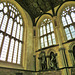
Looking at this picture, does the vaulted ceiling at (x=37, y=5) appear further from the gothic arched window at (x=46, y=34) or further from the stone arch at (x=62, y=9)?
the gothic arched window at (x=46, y=34)

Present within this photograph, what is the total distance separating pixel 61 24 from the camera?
9.91 meters

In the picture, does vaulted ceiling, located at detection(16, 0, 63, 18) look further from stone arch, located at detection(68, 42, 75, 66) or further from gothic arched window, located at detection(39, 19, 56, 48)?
stone arch, located at detection(68, 42, 75, 66)

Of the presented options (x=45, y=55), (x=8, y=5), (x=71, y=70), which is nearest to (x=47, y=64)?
(x=45, y=55)

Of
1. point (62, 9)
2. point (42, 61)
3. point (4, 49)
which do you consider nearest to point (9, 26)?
point (4, 49)

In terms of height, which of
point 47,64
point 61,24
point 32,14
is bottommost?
point 47,64

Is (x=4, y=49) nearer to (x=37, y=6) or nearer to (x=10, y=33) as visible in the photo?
(x=10, y=33)

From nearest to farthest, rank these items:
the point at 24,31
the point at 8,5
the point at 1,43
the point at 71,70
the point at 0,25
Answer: the point at 71,70
the point at 1,43
the point at 0,25
the point at 8,5
the point at 24,31

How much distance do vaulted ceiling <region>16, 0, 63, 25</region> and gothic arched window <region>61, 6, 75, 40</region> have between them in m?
1.94

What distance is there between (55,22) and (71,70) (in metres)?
5.86

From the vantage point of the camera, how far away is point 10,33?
30.1 feet

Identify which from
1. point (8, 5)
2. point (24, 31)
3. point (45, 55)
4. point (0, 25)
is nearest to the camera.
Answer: point (0, 25)

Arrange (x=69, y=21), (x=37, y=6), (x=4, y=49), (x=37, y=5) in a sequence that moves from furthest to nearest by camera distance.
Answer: (x=37, y=6)
(x=37, y=5)
(x=69, y=21)
(x=4, y=49)

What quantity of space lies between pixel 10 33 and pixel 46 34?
4.78 metres

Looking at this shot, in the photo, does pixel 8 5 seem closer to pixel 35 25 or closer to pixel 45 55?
pixel 35 25
